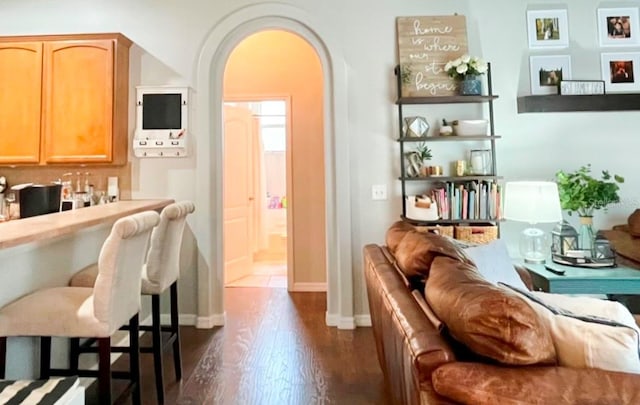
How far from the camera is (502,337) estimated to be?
41.8 inches

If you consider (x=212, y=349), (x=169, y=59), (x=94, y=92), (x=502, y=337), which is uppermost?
(x=169, y=59)

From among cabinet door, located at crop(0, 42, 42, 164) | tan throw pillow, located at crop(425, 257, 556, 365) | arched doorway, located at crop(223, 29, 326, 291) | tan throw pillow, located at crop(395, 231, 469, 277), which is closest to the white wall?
cabinet door, located at crop(0, 42, 42, 164)

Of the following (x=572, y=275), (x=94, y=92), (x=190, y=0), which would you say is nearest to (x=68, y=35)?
(x=94, y=92)

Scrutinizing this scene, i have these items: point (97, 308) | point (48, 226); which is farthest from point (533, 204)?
point (48, 226)

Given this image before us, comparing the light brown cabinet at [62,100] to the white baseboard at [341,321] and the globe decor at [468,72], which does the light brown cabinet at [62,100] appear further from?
the globe decor at [468,72]

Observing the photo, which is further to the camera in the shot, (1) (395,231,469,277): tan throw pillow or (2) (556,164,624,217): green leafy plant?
(2) (556,164,624,217): green leafy plant

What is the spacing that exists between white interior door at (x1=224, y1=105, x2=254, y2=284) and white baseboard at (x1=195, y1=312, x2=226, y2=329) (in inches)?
58.1

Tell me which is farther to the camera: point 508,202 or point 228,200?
point 228,200

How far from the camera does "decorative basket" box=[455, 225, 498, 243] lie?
3.16 m

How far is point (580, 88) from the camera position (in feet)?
11.3

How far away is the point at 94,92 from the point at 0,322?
7.35 feet

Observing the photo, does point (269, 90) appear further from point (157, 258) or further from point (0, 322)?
point (0, 322)

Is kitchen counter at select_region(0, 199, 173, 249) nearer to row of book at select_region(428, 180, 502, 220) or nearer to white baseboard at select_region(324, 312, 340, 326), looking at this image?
white baseboard at select_region(324, 312, 340, 326)

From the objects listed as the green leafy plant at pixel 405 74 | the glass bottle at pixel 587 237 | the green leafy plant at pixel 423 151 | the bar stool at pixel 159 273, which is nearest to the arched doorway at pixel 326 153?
the green leafy plant at pixel 405 74
